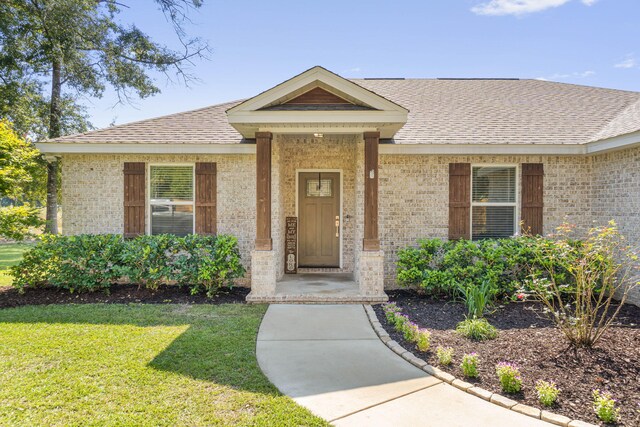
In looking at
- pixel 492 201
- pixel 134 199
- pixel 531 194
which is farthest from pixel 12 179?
pixel 531 194

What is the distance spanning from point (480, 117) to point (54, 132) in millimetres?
16412

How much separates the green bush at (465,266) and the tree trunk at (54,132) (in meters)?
14.3

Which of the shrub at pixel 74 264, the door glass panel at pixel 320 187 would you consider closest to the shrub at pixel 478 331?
the door glass panel at pixel 320 187

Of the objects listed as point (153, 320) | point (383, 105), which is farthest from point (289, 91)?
point (153, 320)

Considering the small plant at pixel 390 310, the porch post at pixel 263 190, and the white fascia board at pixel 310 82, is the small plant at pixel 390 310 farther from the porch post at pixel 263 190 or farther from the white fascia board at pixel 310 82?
the white fascia board at pixel 310 82

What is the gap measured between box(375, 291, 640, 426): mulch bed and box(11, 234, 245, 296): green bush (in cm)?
314

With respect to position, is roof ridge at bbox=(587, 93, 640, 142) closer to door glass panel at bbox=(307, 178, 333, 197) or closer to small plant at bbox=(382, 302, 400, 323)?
small plant at bbox=(382, 302, 400, 323)

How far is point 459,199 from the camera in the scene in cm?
784

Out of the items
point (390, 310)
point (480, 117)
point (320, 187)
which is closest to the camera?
point (390, 310)

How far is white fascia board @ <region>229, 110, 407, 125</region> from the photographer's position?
20.9ft

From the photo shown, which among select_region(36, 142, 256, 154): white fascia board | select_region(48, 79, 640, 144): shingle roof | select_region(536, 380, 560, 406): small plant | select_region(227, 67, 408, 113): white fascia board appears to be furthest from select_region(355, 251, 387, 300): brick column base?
select_region(536, 380, 560, 406): small plant

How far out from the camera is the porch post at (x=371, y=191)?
6.79m

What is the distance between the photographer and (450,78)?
1196 centimetres

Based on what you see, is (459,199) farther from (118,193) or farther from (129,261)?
(118,193)
